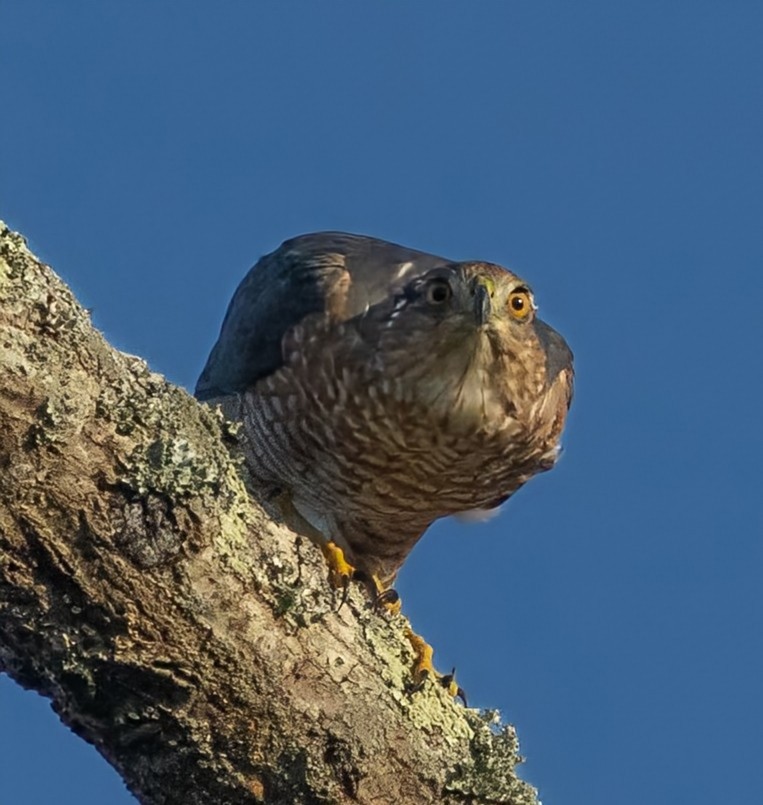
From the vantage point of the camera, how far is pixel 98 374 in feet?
11.5

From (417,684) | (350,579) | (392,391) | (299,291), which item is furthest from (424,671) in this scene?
(299,291)

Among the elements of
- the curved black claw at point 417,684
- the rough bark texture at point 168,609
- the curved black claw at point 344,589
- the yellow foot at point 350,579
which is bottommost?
the rough bark texture at point 168,609

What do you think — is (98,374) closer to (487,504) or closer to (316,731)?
(316,731)

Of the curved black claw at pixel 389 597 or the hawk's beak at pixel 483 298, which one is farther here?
the curved black claw at pixel 389 597

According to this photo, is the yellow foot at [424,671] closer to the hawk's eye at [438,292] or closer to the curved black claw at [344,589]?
the curved black claw at [344,589]

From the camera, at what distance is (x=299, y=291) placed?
5766 mm

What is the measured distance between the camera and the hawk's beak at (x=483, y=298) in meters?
4.96

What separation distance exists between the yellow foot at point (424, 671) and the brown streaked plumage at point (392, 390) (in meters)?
0.87

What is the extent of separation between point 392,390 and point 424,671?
1.33m

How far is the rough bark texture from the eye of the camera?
340 centimetres

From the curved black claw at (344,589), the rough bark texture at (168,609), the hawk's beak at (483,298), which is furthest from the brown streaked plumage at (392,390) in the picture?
the rough bark texture at (168,609)

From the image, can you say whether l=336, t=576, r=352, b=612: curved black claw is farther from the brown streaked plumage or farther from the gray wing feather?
the gray wing feather

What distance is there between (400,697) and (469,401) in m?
1.44

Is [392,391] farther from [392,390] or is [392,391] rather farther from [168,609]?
[168,609]
